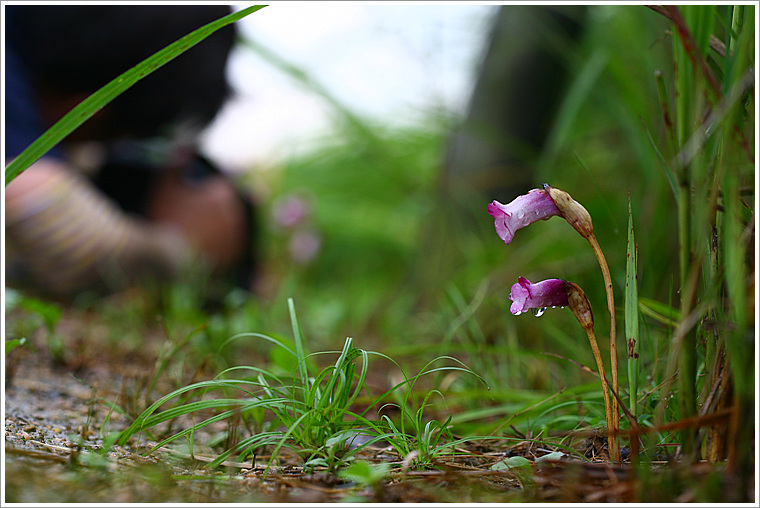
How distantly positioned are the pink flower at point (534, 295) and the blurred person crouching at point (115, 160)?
1.72m

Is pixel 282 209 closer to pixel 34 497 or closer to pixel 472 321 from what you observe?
pixel 472 321

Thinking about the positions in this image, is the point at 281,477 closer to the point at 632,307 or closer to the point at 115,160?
the point at 632,307

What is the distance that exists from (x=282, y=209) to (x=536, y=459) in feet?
8.79

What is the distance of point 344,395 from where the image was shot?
663 mm

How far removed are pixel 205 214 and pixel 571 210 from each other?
247cm

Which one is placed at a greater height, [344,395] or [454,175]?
[454,175]

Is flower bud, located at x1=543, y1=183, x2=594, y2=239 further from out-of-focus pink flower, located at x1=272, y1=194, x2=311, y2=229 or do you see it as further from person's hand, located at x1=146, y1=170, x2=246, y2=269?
out-of-focus pink flower, located at x1=272, y1=194, x2=311, y2=229

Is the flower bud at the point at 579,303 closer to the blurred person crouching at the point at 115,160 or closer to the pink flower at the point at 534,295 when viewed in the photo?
the pink flower at the point at 534,295

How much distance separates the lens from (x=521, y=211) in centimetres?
57

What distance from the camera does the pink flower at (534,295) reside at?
1.87 ft

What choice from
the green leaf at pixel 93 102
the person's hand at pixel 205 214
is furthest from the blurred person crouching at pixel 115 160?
the green leaf at pixel 93 102

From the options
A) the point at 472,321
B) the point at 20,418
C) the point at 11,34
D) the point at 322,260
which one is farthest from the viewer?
the point at 322,260

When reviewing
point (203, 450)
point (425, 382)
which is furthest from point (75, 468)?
point (425, 382)

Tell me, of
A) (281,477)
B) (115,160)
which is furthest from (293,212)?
(281,477)
